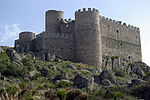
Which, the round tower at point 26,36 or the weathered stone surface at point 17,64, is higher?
the round tower at point 26,36

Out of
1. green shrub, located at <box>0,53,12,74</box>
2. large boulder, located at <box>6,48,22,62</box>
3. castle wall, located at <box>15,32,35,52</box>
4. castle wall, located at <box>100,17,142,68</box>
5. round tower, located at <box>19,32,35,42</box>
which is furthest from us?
castle wall, located at <box>100,17,142,68</box>

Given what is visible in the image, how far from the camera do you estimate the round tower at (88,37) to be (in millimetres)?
43188

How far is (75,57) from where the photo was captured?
44031mm

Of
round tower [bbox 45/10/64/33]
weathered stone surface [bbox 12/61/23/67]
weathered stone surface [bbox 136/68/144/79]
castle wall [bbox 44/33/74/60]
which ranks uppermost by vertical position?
round tower [bbox 45/10/64/33]

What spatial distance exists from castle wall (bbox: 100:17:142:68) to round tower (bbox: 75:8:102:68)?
2.95 metres

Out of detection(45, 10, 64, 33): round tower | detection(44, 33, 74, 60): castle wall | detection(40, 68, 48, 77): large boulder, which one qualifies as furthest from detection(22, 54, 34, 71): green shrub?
detection(45, 10, 64, 33): round tower

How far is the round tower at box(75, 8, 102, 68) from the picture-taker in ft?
142

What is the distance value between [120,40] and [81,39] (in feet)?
29.6

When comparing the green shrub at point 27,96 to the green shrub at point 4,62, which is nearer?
the green shrub at point 27,96

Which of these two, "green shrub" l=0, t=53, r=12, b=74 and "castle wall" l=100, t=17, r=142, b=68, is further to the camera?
"castle wall" l=100, t=17, r=142, b=68

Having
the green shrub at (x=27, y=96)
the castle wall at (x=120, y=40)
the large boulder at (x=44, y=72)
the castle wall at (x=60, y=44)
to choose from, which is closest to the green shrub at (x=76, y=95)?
the green shrub at (x=27, y=96)

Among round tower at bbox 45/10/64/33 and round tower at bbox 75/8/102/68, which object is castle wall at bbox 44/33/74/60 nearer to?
round tower at bbox 75/8/102/68

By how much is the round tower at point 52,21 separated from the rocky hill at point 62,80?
5.73 m

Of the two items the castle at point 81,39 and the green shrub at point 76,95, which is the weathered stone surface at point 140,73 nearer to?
the castle at point 81,39
